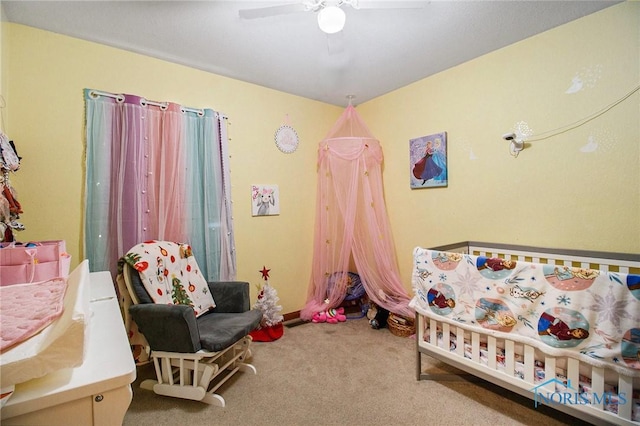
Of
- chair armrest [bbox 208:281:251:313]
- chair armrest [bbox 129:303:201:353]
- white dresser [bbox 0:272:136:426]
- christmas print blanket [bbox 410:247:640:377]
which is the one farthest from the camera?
chair armrest [bbox 208:281:251:313]

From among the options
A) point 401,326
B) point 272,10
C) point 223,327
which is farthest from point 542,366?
point 272,10

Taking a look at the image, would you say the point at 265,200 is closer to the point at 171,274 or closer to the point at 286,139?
the point at 286,139

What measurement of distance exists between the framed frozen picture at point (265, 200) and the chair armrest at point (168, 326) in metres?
1.39

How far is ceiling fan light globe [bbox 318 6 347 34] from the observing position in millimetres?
1487

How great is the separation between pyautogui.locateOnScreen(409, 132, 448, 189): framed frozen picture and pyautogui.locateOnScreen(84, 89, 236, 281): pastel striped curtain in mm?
1965

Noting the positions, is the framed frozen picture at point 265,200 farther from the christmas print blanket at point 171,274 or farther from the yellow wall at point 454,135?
the christmas print blanket at point 171,274

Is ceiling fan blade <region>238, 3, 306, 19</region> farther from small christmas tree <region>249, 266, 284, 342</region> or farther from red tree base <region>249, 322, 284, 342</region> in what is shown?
red tree base <region>249, 322, 284, 342</region>

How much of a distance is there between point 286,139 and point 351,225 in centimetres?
123

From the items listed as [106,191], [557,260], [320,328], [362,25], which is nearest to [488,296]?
[557,260]

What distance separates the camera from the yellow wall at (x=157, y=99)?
1.97 metres

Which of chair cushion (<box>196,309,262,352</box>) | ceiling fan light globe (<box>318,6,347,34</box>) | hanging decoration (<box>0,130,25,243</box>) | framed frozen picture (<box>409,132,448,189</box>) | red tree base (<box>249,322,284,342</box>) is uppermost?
ceiling fan light globe (<box>318,6,347,34</box>)

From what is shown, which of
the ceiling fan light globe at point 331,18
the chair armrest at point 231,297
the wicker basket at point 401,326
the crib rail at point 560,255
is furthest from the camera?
the wicker basket at point 401,326

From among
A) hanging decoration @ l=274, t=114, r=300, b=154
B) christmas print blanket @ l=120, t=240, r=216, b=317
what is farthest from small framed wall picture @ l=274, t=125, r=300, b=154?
christmas print blanket @ l=120, t=240, r=216, b=317

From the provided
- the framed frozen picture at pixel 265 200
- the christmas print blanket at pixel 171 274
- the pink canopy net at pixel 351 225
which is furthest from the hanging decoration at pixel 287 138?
the christmas print blanket at pixel 171 274
